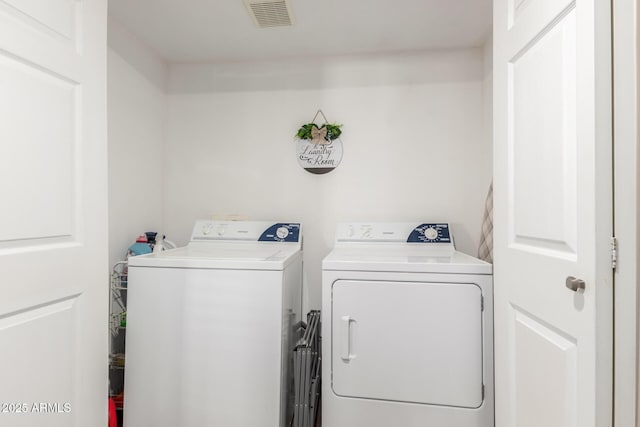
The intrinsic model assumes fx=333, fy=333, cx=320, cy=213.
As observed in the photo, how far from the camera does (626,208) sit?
2.42 ft

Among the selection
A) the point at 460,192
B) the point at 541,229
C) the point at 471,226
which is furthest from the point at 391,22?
the point at 541,229

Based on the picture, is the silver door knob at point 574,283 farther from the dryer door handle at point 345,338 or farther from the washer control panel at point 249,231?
the washer control panel at point 249,231

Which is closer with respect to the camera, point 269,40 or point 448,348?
point 448,348

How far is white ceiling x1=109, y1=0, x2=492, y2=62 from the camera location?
1.82 meters

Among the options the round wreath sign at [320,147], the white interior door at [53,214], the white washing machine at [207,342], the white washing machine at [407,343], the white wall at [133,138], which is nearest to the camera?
the white interior door at [53,214]

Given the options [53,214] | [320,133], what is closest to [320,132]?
[320,133]

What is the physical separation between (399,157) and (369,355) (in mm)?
1346

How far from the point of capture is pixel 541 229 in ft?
3.24

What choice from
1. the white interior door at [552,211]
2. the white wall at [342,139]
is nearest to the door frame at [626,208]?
the white interior door at [552,211]

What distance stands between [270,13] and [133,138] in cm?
116

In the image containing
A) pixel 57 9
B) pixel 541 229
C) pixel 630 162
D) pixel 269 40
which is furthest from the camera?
pixel 269 40

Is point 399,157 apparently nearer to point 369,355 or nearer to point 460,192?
point 460,192

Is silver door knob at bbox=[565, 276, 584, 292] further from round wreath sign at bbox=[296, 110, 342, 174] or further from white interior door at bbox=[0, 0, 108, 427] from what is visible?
round wreath sign at bbox=[296, 110, 342, 174]

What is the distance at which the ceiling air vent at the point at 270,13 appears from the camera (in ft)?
5.84
